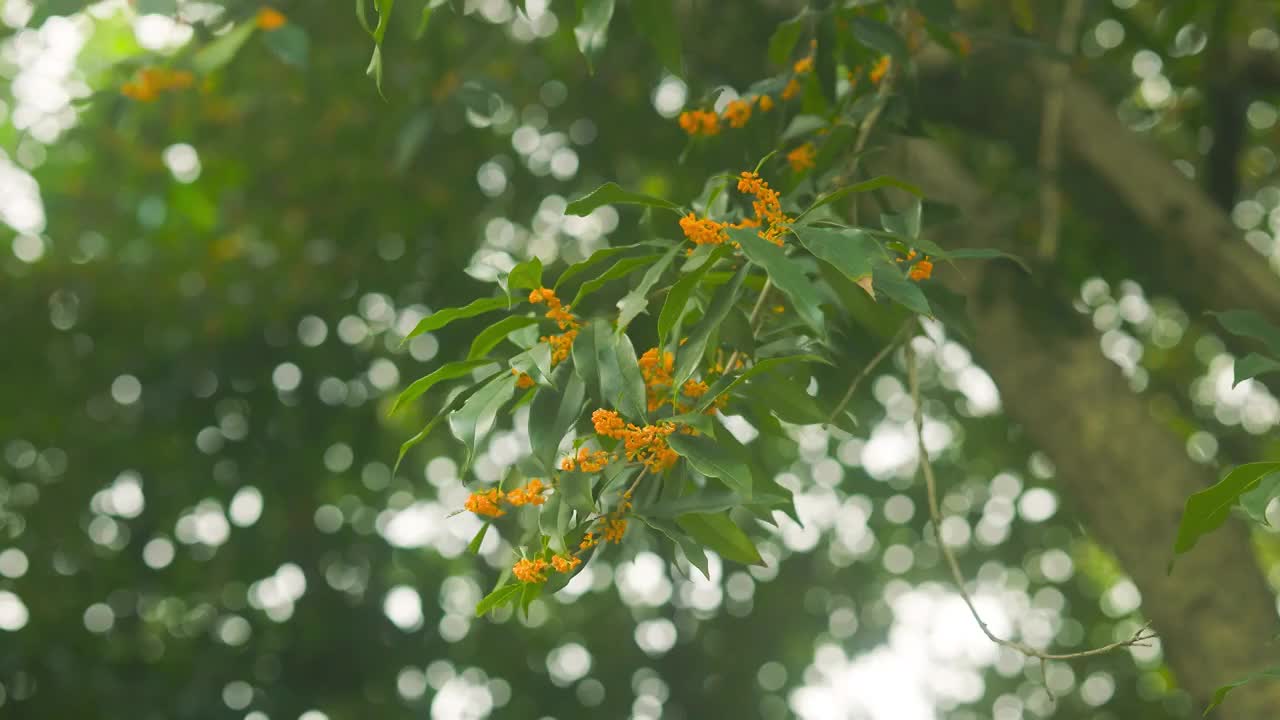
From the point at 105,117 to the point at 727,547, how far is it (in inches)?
84.4

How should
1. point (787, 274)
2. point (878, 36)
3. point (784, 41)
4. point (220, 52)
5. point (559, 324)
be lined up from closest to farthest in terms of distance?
point (787, 274) → point (559, 324) → point (878, 36) → point (784, 41) → point (220, 52)

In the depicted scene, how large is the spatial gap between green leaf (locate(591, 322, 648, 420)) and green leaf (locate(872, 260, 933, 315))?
0.92 feet

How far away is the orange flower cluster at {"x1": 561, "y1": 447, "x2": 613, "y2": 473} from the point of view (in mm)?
1114

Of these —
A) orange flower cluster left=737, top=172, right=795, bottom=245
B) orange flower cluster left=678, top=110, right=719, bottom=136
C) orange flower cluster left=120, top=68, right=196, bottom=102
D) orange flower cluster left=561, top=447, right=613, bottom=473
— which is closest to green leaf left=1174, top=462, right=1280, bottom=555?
orange flower cluster left=737, top=172, right=795, bottom=245

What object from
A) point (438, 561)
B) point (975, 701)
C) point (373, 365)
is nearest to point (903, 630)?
point (975, 701)

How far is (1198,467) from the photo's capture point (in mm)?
2592

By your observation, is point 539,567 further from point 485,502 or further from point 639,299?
point 639,299

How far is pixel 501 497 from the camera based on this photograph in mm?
1166

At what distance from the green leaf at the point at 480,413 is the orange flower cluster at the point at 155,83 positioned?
190 cm

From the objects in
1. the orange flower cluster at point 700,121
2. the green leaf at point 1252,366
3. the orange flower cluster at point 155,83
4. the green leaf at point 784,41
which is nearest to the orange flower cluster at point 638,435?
the green leaf at point 1252,366

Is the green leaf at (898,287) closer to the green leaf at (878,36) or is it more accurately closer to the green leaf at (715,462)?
the green leaf at (715,462)

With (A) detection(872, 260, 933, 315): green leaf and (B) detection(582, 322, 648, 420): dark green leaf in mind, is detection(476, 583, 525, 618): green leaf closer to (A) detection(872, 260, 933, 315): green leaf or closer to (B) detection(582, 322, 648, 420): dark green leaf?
(B) detection(582, 322, 648, 420): dark green leaf

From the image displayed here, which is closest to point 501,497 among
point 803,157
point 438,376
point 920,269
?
point 438,376

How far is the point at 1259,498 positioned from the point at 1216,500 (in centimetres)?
11
